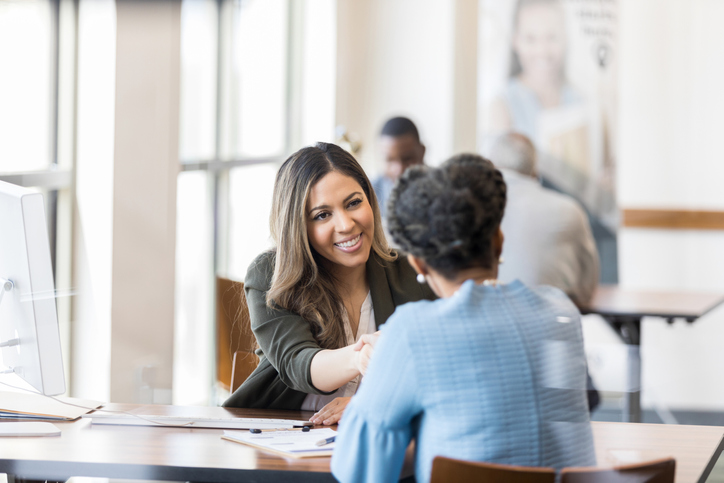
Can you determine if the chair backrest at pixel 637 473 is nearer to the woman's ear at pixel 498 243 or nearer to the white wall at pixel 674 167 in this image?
the woman's ear at pixel 498 243

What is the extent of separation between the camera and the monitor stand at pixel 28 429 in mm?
1199

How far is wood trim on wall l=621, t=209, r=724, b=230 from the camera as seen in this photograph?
11.2 feet

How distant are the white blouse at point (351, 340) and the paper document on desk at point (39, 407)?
41 centimetres

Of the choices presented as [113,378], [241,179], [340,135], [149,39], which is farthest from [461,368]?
[340,135]

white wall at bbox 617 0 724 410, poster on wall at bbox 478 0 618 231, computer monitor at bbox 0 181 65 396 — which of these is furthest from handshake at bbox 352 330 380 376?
white wall at bbox 617 0 724 410

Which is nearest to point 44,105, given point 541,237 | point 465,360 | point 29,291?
point 29,291

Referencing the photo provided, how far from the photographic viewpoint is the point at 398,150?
2.90m

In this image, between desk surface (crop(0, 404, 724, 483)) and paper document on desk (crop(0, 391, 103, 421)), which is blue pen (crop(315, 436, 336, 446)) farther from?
paper document on desk (crop(0, 391, 103, 421))

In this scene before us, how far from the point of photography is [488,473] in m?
0.82

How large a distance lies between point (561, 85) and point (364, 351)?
2533 mm

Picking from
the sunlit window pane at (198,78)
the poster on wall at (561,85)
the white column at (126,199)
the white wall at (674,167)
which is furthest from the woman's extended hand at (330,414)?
the white wall at (674,167)

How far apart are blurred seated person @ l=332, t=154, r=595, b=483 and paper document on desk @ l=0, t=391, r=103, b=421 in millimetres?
614

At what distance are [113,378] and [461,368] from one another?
143cm

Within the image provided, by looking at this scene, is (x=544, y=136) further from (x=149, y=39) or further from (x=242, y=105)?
(x=149, y=39)
